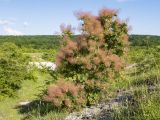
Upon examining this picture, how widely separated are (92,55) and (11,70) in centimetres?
912

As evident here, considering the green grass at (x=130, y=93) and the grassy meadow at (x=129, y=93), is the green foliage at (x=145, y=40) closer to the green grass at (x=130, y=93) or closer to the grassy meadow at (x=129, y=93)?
the grassy meadow at (x=129, y=93)

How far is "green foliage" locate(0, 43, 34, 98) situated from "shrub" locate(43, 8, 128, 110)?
626cm

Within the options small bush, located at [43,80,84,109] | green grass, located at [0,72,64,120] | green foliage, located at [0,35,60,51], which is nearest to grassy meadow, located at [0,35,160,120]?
green grass, located at [0,72,64,120]

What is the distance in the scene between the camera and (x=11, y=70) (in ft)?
76.6

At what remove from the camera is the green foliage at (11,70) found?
22047mm

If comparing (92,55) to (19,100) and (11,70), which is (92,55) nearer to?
(19,100)

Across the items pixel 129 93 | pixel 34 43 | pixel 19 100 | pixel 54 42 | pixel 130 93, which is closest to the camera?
pixel 130 93

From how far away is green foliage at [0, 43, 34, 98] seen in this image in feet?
72.3

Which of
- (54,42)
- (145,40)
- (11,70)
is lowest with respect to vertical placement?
(11,70)

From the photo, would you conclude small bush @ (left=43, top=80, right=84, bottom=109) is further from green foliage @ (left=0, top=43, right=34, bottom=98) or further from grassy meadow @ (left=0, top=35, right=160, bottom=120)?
green foliage @ (left=0, top=43, right=34, bottom=98)

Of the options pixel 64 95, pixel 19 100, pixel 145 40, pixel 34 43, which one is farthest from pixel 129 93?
pixel 34 43

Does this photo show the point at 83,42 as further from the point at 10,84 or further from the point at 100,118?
the point at 10,84

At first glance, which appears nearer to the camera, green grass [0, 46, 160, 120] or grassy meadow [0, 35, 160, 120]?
green grass [0, 46, 160, 120]

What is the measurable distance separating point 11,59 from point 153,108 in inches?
713
